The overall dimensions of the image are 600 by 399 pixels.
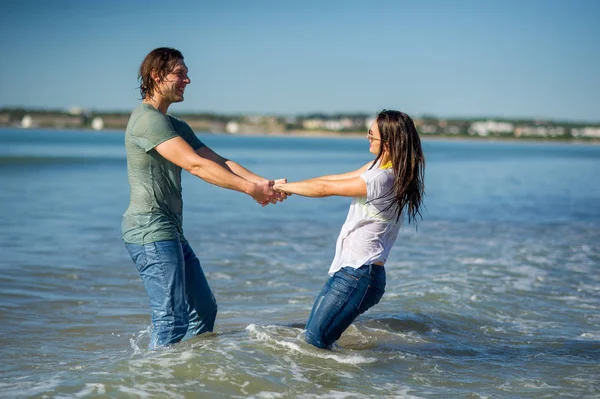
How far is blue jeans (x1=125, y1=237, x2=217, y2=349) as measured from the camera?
5625 mm

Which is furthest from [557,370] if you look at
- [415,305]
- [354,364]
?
[415,305]

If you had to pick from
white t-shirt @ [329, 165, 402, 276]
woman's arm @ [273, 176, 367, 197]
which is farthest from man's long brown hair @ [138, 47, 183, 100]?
white t-shirt @ [329, 165, 402, 276]

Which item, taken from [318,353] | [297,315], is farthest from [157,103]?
[297,315]

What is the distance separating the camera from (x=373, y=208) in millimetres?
5707

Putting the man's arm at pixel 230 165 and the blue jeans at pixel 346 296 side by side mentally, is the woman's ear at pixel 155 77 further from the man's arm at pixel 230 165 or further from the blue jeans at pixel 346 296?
the blue jeans at pixel 346 296

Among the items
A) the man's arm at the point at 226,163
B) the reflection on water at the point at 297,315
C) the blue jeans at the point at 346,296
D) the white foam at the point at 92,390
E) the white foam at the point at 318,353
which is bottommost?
the reflection on water at the point at 297,315

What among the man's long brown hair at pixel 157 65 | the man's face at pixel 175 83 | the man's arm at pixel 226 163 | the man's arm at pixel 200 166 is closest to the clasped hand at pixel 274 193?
the man's arm at pixel 226 163

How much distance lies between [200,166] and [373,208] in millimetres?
1347

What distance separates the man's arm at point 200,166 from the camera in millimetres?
5566

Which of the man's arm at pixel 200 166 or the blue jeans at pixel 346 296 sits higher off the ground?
the man's arm at pixel 200 166

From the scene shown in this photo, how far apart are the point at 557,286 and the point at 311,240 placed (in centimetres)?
612

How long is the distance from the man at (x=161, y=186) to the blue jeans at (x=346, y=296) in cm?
105

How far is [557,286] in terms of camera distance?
432 inches

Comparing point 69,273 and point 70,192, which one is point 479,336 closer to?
point 69,273
